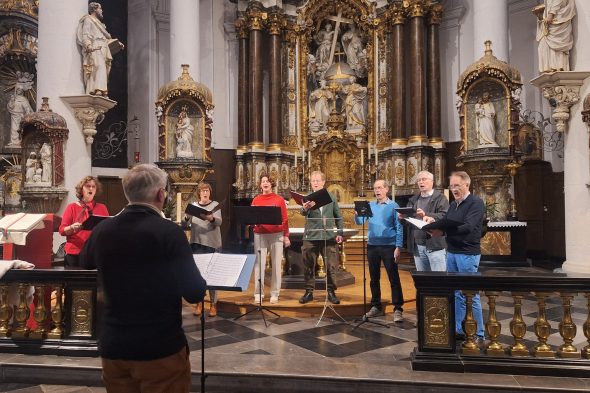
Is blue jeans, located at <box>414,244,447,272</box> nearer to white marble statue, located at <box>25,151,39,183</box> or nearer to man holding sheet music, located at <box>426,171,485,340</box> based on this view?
man holding sheet music, located at <box>426,171,485,340</box>

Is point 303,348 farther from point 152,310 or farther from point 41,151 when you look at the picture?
point 41,151

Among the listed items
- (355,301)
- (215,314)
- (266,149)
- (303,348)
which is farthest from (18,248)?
(266,149)

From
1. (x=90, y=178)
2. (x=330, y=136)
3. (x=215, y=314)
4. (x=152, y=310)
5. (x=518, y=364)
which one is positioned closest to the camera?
(x=152, y=310)

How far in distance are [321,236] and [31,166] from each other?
5.22 m

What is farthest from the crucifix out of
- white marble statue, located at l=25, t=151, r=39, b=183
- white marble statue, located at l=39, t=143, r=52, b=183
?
white marble statue, located at l=25, t=151, r=39, b=183

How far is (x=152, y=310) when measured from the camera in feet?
7.20

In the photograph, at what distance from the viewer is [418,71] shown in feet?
40.0

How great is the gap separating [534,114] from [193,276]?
36.6 ft

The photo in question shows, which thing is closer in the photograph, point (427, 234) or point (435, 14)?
point (427, 234)

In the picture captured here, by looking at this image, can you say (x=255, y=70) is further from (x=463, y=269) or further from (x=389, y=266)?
(x=463, y=269)

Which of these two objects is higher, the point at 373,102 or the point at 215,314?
the point at 373,102

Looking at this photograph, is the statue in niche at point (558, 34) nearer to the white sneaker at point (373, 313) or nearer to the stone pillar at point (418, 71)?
the white sneaker at point (373, 313)

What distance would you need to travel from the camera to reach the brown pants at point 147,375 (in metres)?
2.18

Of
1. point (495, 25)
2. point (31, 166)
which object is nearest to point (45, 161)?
point (31, 166)
